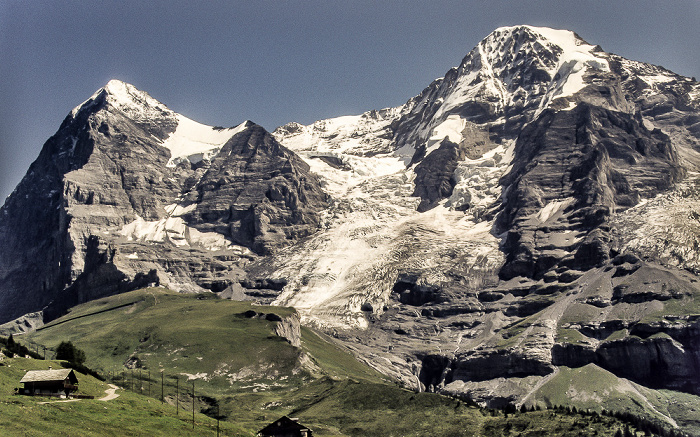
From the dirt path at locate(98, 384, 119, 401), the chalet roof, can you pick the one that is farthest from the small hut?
the chalet roof

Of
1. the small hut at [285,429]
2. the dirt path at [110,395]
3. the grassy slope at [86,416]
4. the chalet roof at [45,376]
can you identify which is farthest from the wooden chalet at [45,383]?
the small hut at [285,429]

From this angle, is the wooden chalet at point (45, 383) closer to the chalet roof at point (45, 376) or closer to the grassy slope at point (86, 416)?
the chalet roof at point (45, 376)

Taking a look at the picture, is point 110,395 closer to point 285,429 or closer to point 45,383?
point 45,383

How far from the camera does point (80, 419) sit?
117438 millimetres

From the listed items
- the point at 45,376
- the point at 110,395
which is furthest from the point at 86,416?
the point at 110,395

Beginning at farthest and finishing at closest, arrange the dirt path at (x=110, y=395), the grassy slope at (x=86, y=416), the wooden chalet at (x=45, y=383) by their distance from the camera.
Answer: the dirt path at (x=110, y=395)
the wooden chalet at (x=45, y=383)
the grassy slope at (x=86, y=416)

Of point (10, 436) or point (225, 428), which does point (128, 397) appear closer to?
point (225, 428)

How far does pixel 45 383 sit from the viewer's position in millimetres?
136750

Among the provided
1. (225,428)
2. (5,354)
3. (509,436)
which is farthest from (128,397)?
(509,436)

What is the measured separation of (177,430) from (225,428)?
21.7 m

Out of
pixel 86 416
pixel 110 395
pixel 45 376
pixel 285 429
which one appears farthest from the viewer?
pixel 285 429

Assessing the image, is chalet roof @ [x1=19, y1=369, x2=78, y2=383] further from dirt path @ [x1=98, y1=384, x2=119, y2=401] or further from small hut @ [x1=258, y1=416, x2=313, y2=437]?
small hut @ [x1=258, y1=416, x2=313, y2=437]

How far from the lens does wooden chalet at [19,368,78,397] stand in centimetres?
13580

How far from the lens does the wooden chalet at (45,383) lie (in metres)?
136
